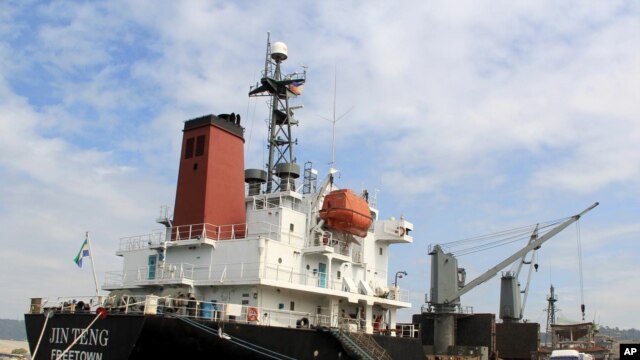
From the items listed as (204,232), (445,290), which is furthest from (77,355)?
(445,290)

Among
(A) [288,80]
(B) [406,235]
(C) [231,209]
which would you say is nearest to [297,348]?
(C) [231,209]

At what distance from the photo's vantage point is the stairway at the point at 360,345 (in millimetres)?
Answer: 21922

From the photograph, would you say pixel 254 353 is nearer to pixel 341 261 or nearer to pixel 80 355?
pixel 80 355

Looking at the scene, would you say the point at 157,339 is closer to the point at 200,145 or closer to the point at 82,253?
the point at 82,253

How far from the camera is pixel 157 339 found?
1817cm

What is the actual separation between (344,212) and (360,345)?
534cm

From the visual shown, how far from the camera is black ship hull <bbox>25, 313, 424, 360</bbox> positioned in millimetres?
17984

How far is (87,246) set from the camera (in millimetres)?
20656

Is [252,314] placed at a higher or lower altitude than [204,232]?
lower

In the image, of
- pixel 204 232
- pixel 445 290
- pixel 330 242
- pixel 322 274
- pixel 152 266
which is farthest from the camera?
pixel 445 290

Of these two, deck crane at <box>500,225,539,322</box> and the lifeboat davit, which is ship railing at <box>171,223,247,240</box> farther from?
deck crane at <box>500,225,539,322</box>

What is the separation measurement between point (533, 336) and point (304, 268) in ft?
62.1

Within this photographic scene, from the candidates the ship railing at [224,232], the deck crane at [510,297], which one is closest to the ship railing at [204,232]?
the ship railing at [224,232]

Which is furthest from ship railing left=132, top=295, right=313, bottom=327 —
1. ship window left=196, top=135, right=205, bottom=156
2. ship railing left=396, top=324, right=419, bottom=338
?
ship window left=196, top=135, right=205, bottom=156
